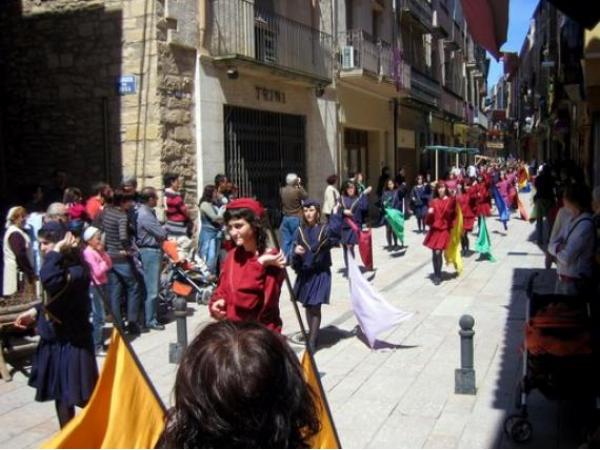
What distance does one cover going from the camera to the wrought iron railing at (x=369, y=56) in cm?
1955

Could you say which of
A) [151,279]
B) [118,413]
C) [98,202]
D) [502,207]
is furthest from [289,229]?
[502,207]

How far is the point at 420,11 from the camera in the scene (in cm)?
2967

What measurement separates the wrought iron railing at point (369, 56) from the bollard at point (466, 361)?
1441 cm

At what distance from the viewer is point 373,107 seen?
78.7 ft

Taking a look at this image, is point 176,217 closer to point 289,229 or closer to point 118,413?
point 289,229

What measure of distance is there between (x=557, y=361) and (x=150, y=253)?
5.68 meters

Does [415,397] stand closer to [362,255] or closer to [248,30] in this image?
[362,255]

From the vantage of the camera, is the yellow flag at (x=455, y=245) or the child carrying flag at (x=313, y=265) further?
the yellow flag at (x=455, y=245)

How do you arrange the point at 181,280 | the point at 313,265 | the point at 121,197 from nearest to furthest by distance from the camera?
the point at 313,265, the point at 121,197, the point at 181,280

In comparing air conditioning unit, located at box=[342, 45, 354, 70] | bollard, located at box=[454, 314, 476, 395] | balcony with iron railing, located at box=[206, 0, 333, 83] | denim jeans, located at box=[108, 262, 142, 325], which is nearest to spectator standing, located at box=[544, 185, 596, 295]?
bollard, located at box=[454, 314, 476, 395]

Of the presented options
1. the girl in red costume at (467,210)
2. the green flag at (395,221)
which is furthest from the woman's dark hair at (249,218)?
the green flag at (395,221)

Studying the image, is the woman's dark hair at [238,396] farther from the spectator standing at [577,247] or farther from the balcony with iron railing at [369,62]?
the balcony with iron railing at [369,62]

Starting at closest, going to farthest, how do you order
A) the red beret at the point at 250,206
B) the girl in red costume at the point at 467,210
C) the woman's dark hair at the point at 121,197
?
the red beret at the point at 250,206 < the woman's dark hair at the point at 121,197 < the girl in red costume at the point at 467,210

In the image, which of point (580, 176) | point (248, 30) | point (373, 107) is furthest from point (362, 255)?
point (373, 107)
